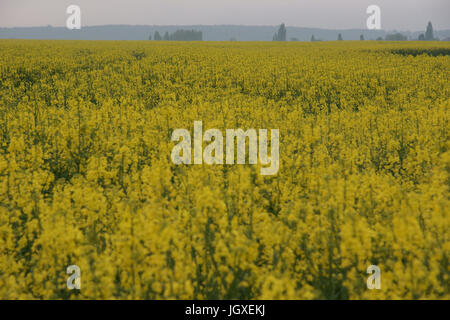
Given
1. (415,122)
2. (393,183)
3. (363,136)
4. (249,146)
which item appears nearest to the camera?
(393,183)

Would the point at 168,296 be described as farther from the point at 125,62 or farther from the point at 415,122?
the point at 125,62

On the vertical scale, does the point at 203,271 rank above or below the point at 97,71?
below

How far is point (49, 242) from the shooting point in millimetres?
3885

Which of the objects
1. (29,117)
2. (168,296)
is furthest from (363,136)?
(29,117)

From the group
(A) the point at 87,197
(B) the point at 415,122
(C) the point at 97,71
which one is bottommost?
(A) the point at 87,197

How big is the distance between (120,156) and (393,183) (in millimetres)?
4893

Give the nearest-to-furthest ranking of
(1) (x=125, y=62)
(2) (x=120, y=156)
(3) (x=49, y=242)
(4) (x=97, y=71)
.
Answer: (3) (x=49, y=242), (2) (x=120, y=156), (4) (x=97, y=71), (1) (x=125, y=62)

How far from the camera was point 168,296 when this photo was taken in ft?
11.0

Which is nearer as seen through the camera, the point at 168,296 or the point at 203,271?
the point at 168,296
